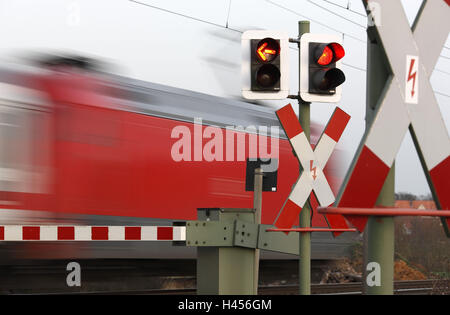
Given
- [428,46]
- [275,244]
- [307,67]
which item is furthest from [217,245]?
[428,46]

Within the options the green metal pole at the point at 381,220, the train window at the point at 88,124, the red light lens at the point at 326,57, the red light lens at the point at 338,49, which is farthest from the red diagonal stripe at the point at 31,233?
the train window at the point at 88,124

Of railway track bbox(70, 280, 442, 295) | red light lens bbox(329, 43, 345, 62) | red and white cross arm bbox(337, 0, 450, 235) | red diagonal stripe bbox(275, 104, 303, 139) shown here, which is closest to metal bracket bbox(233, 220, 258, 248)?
red diagonal stripe bbox(275, 104, 303, 139)

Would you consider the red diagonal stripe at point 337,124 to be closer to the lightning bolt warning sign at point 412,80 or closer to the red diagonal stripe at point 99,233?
the red diagonal stripe at point 99,233

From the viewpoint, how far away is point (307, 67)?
5.47m

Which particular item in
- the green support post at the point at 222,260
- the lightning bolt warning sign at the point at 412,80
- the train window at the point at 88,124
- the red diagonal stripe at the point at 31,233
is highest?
the train window at the point at 88,124

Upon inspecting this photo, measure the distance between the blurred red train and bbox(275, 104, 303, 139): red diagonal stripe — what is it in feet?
19.6

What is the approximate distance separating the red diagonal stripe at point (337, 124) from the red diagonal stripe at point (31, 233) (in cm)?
251

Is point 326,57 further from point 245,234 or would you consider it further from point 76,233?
point 76,233

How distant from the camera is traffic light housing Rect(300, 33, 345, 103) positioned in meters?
5.43

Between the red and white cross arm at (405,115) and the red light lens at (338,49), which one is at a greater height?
the red light lens at (338,49)

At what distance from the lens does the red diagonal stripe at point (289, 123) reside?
534 cm

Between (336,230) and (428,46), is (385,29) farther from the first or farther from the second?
(336,230)

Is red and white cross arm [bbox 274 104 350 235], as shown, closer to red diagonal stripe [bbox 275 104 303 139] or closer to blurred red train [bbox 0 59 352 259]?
red diagonal stripe [bbox 275 104 303 139]
